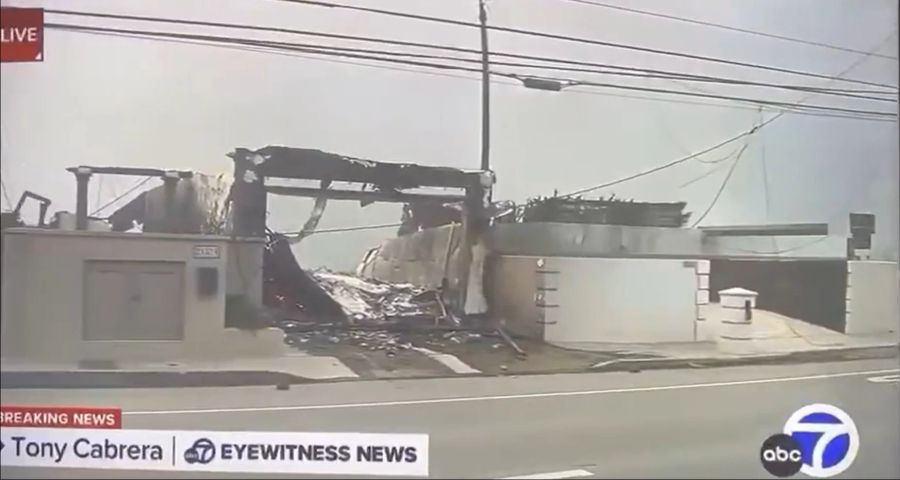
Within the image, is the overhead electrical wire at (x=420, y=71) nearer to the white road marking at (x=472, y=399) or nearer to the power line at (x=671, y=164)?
the power line at (x=671, y=164)

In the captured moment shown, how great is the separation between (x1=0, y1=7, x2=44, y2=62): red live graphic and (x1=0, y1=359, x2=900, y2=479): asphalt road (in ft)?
3.16

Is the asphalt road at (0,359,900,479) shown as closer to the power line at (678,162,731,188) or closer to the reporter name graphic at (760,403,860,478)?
the reporter name graphic at (760,403,860,478)

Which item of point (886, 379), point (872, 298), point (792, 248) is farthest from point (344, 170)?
point (886, 379)

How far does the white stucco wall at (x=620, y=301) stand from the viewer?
2295mm

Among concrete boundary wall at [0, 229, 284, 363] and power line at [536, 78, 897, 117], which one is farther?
power line at [536, 78, 897, 117]

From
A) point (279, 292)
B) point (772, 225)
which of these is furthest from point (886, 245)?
point (279, 292)

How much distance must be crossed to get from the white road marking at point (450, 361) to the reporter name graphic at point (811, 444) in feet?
2.97

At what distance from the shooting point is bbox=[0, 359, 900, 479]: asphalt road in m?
2.24

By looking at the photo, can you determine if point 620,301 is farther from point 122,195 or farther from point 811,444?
point 122,195

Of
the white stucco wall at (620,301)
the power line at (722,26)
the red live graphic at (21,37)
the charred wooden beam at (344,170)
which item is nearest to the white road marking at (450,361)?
the white stucco wall at (620,301)

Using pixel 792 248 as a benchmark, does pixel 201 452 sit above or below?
below

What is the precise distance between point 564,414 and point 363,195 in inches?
33.9

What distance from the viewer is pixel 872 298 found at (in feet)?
7.88

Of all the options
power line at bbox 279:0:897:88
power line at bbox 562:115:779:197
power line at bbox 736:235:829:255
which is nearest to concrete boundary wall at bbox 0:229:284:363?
power line at bbox 279:0:897:88
